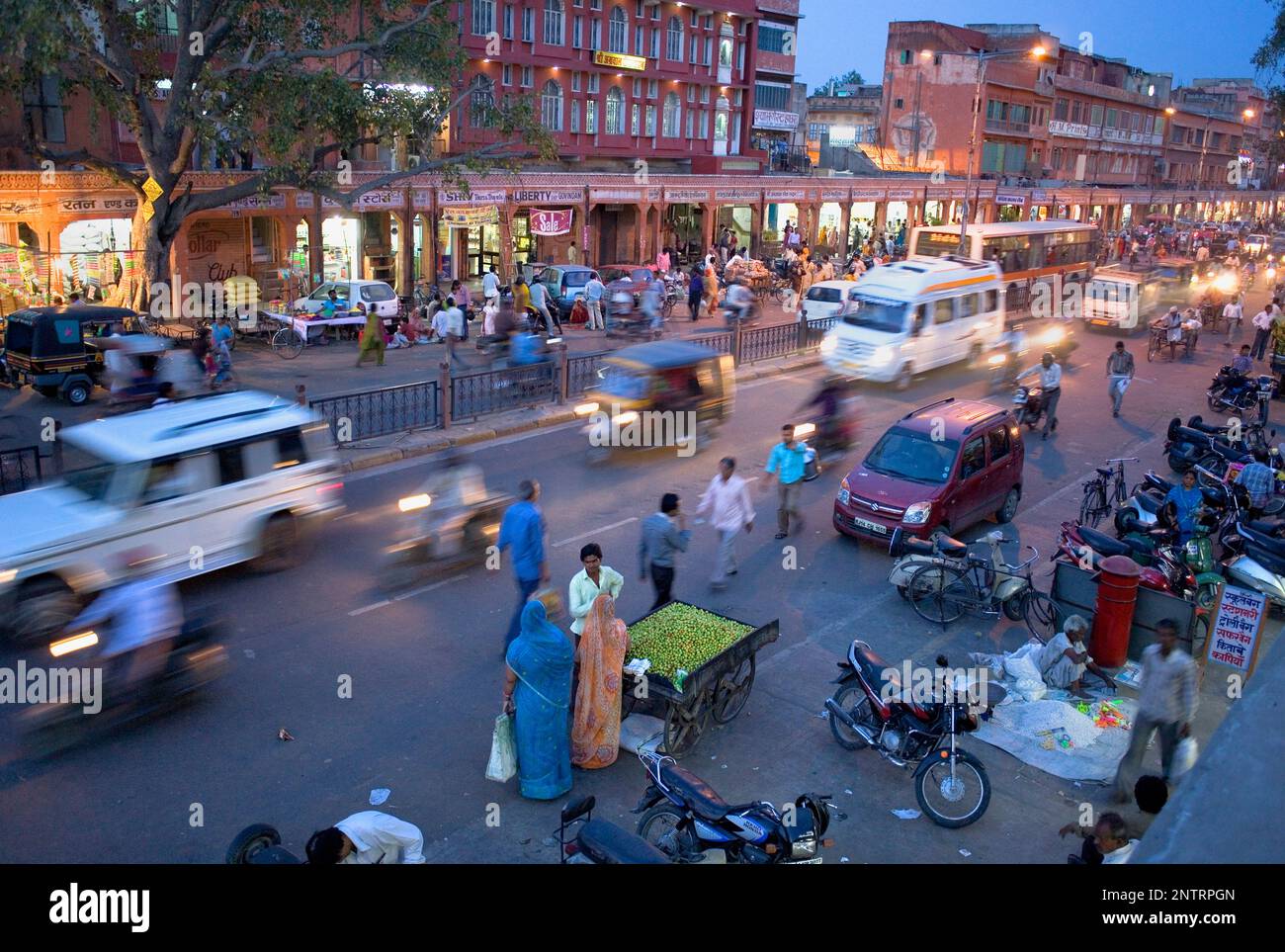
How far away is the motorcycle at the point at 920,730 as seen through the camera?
770 cm

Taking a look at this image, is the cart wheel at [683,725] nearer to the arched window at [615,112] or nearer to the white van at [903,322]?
the white van at [903,322]

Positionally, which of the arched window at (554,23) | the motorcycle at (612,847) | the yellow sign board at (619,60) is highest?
the arched window at (554,23)

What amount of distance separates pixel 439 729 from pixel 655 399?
30.3 feet

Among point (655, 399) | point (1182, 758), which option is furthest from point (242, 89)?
point (1182, 758)

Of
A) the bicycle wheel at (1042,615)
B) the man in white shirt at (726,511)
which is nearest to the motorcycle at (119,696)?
the man in white shirt at (726,511)

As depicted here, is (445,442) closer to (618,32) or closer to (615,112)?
(615,112)

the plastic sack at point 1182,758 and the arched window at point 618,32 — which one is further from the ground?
the arched window at point 618,32

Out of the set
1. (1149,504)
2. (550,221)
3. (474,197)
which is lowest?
(1149,504)

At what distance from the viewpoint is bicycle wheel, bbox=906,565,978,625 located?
11.3 m

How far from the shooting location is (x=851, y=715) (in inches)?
339

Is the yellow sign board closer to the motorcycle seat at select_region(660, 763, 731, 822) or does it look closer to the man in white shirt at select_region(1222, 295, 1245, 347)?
the man in white shirt at select_region(1222, 295, 1245, 347)

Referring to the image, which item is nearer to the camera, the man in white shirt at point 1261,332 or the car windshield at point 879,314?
the car windshield at point 879,314

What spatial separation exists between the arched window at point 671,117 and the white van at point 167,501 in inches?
1616

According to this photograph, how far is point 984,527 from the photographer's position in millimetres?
14711
